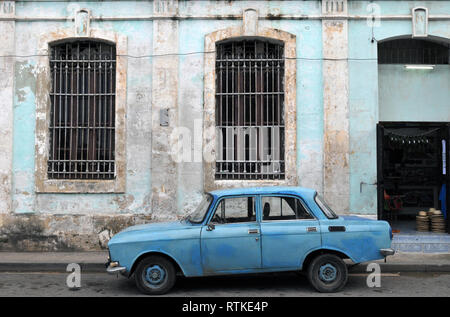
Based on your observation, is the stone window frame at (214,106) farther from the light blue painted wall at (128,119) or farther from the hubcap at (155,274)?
the hubcap at (155,274)

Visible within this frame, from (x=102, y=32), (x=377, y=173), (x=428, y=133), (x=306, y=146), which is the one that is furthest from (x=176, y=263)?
(x=428, y=133)

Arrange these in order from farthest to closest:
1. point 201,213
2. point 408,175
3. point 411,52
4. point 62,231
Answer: point 408,175
point 411,52
point 62,231
point 201,213

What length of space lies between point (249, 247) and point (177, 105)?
449cm

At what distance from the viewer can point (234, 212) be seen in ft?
23.3

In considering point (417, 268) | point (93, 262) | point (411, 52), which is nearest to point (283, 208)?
point (417, 268)

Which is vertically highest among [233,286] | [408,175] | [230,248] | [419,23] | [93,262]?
[419,23]

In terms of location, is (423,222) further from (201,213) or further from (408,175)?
(201,213)

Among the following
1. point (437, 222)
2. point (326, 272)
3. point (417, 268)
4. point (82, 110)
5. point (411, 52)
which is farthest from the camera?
point (411, 52)

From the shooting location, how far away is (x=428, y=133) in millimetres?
11438

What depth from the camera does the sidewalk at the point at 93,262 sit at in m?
8.72

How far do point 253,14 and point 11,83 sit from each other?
5.41m

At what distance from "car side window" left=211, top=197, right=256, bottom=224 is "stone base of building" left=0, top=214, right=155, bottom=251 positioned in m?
3.57

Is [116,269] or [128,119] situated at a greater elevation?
[128,119]

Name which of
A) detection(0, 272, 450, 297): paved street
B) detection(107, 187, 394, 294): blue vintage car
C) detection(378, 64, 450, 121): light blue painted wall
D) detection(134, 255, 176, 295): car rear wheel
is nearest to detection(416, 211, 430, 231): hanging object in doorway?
detection(378, 64, 450, 121): light blue painted wall
